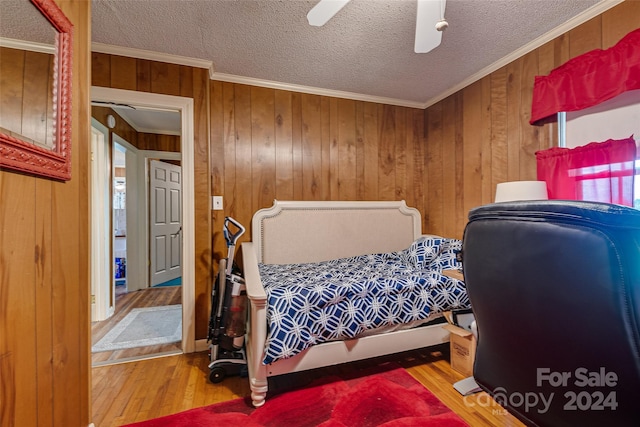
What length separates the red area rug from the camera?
1.44 meters

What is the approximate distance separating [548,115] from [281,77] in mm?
2150

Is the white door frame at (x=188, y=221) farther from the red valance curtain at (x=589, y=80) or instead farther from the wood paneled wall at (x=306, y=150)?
the red valance curtain at (x=589, y=80)

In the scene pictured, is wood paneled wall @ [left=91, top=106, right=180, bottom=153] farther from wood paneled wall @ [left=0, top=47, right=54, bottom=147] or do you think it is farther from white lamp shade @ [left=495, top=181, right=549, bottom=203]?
white lamp shade @ [left=495, top=181, right=549, bottom=203]

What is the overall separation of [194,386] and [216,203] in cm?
141

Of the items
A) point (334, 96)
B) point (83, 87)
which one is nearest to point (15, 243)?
point (83, 87)

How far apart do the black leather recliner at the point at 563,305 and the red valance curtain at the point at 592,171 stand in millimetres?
1456

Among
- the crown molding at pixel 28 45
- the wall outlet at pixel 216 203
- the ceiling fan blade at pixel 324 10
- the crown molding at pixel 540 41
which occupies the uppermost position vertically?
the crown molding at pixel 540 41

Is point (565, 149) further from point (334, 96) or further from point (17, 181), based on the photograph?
point (17, 181)

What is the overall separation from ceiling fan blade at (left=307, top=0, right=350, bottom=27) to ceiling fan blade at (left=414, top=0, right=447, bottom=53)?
0.40m

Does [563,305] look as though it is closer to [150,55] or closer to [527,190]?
[527,190]

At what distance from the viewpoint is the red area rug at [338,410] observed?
1437 mm

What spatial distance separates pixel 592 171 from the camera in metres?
1.70

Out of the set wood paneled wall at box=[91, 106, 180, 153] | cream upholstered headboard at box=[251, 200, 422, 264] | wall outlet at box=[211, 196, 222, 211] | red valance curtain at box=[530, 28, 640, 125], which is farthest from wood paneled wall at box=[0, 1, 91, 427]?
red valance curtain at box=[530, 28, 640, 125]

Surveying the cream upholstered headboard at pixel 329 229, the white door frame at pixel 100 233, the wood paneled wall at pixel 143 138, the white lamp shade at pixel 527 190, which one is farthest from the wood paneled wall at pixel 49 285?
the wood paneled wall at pixel 143 138
